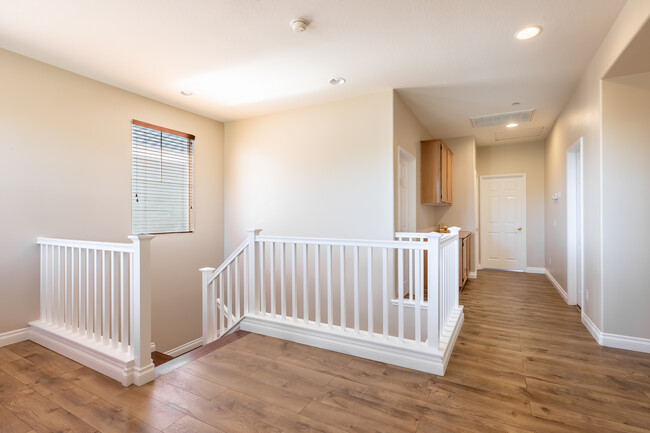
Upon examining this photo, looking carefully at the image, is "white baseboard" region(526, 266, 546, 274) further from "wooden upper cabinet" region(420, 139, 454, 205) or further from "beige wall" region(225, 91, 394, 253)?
"beige wall" region(225, 91, 394, 253)

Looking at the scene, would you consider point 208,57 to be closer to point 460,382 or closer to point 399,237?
point 399,237

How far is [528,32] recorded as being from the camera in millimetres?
2479

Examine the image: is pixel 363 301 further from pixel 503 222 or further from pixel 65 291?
pixel 503 222

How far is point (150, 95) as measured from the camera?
3830mm

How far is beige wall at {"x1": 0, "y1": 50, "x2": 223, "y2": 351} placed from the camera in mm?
2816

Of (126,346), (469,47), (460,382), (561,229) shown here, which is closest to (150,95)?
(126,346)

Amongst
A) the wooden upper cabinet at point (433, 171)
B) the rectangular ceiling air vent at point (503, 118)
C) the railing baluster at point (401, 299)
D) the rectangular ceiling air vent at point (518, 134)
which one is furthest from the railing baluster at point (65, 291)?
the rectangular ceiling air vent at point (518, 134)

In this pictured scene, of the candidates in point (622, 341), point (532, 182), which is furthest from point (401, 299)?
point (532, 182)

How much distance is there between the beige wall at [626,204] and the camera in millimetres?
2625

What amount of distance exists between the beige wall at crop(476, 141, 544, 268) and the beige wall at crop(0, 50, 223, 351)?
6170 millimetres

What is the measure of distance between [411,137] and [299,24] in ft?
8.40

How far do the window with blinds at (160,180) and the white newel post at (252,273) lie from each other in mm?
1676

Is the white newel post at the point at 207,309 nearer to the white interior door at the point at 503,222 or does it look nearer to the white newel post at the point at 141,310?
the white newel post at the point at 141,310

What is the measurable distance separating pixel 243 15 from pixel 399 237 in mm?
2638
